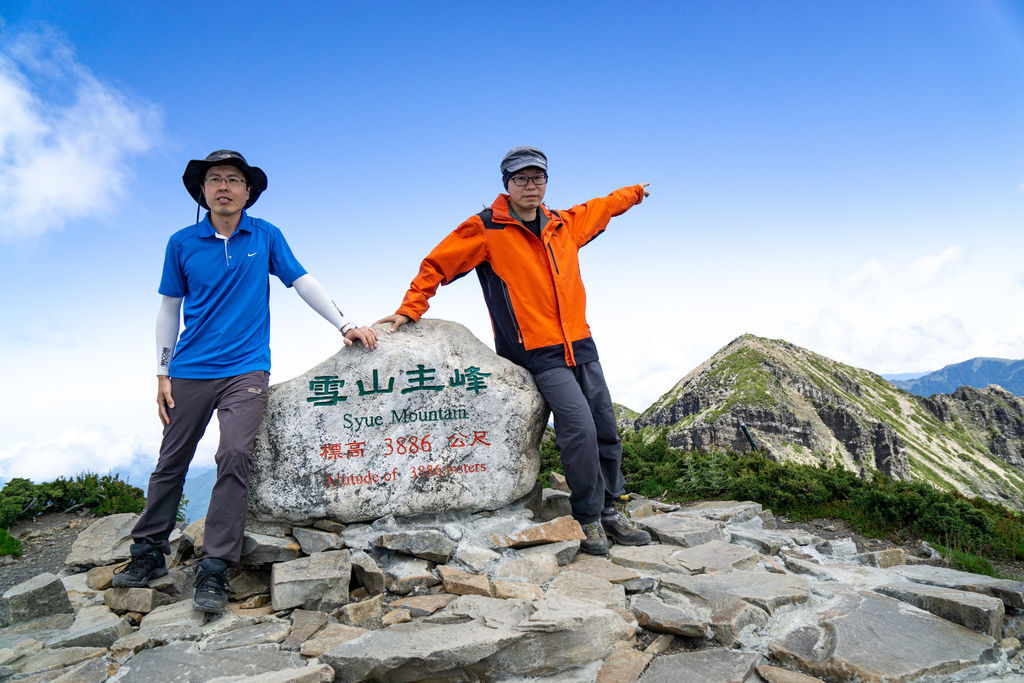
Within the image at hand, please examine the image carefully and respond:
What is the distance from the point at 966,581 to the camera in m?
5.66

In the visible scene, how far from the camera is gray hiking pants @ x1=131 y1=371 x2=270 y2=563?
17.0 feet

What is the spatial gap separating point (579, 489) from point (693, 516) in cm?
256

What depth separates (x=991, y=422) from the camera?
12475 cm

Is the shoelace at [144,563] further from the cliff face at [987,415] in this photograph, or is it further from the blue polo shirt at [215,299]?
the cliff face at [987,415]

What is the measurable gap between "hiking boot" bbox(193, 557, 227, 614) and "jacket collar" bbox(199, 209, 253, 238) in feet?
9.51

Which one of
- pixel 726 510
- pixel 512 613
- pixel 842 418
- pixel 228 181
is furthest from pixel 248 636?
pixel 842 418

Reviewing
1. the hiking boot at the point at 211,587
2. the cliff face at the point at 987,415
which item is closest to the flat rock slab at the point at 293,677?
the hiking boot at the point at 211,587

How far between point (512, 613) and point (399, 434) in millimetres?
2242

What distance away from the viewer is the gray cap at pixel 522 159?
6.25 metres

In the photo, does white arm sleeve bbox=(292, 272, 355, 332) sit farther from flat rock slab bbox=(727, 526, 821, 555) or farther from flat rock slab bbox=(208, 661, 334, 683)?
flat rock slab bbox=(727, 526, 821, 555)

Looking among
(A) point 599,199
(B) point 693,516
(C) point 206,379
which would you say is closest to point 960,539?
(B) point 693,516

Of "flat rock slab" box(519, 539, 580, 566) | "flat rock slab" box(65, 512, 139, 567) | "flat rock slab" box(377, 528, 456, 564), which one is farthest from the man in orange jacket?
"flat rock slab" box(65, 512, 139, 567)

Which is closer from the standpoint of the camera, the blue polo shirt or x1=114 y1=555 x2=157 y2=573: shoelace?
the blue polo shirt

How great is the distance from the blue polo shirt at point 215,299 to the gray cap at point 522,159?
8.79 ft
